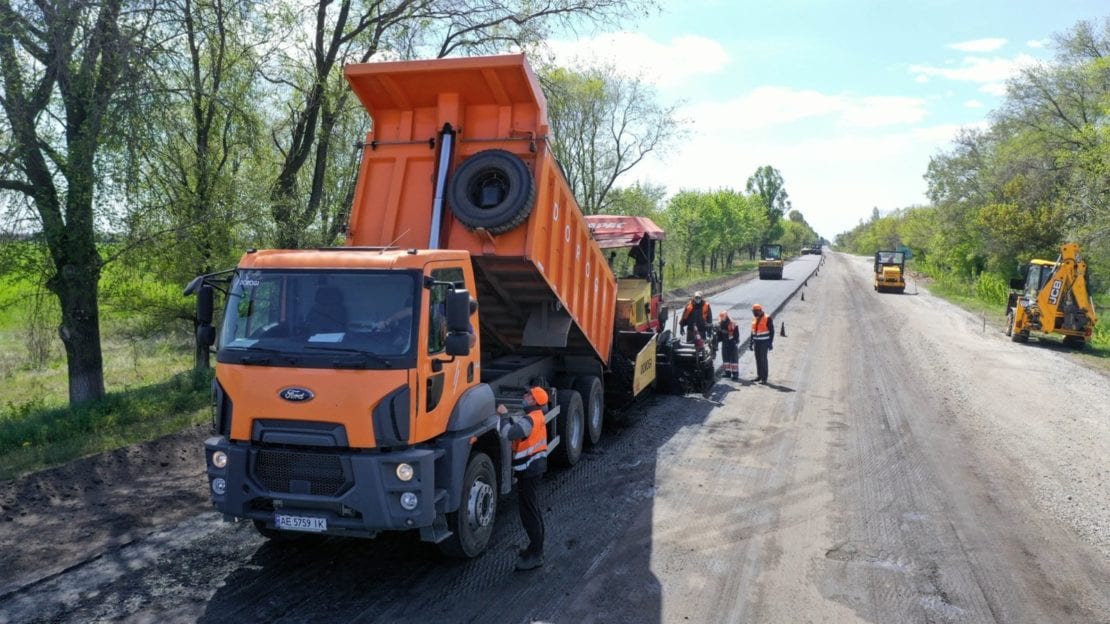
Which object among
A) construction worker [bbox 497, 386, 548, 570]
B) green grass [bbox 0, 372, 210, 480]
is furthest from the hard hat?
green grass [bbox 0, 372, 210, 480]

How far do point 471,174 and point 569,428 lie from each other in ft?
10.7

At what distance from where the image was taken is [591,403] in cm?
960

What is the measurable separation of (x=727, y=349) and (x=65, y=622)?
12.0 m

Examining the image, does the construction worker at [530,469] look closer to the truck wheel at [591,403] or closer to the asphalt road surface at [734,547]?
the asphalt road surface at [734,547]

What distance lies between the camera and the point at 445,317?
573 cm

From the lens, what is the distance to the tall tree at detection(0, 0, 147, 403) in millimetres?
9219

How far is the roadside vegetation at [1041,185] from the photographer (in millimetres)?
24650

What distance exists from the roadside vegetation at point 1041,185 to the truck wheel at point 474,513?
867 inches

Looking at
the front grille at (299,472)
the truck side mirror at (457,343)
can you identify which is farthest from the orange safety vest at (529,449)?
the front grille at (299,472)

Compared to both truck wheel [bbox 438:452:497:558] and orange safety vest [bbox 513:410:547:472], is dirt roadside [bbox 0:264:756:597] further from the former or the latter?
orange safety vest [bbox 513:410:547:472]

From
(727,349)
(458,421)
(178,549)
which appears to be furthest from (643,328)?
(178,549)

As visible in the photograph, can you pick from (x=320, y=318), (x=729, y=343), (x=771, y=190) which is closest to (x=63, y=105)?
(x=320, y=318)

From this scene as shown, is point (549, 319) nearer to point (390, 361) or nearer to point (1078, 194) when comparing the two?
point (390, 361)

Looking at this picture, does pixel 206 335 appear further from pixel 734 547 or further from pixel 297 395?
pixel 734 547
